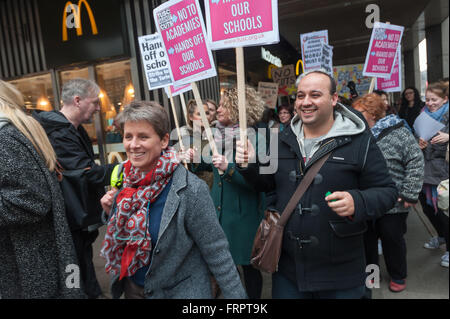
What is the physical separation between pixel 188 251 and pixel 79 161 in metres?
1.52

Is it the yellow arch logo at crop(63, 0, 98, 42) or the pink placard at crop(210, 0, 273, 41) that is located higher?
the yellow arch logo at crop(63, 0, 98, 42)

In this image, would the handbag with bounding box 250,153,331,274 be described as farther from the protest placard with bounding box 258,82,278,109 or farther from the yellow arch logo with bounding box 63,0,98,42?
the yellow arch logo with bounding box 63,0,98,42

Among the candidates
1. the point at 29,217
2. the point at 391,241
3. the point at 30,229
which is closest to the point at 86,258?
the point at 30,229

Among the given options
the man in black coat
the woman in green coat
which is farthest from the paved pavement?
the man in black coat

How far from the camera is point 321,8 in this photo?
363 inches

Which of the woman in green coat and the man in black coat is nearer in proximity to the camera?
the man in black coat

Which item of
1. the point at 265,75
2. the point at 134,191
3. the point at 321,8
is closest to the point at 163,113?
the point at 134,191

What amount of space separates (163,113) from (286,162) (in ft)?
2.75

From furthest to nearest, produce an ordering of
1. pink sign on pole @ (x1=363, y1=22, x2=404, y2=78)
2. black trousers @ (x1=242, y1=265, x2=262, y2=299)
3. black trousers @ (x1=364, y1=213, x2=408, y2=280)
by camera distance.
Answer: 1. pink sign on pole @ (x1=363, y1=22, x2=404, y2=78)
2. black trousers @ (x1=364, y1=213, x2=408, y2=280)
3. black trousers @ (x1=242, y1=265, x2=262, y2=299)

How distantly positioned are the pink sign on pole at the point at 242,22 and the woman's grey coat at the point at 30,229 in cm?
146

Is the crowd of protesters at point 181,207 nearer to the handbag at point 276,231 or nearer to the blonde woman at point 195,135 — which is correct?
the handbag at point 276,231

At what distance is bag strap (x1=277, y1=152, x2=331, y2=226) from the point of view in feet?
6.24

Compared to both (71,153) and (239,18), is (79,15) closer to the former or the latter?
(71,153)

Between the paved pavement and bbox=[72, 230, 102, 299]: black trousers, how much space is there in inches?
11.6
